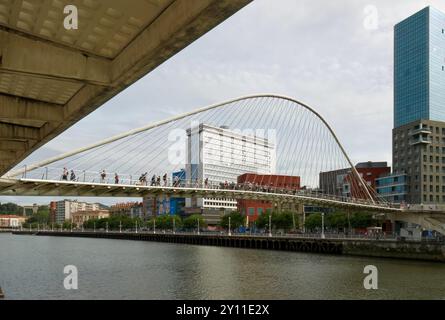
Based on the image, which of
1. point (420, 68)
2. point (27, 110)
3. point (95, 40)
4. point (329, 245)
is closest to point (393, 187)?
point (329, 245)

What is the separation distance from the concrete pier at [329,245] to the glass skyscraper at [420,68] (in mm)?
68510

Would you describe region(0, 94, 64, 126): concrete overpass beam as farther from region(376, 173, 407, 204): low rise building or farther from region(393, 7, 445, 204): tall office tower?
region(393, 7, 445, 204): tall office tower

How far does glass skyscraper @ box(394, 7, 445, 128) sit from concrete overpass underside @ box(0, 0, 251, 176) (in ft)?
422

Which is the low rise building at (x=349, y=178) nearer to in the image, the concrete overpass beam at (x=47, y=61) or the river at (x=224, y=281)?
the river at (x=224, y=281)

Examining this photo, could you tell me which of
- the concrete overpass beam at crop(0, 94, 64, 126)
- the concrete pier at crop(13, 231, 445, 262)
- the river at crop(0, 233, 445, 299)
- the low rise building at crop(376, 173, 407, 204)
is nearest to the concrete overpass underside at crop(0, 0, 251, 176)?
the concrete overpass beam at crop(0, 94, 64, 126)

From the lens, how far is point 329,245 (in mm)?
64062

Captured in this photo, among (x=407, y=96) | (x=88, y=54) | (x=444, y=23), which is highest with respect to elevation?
(x=444, y=23)

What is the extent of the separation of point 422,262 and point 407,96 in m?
94.7

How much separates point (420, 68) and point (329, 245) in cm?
8483

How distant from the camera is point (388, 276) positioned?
118ft

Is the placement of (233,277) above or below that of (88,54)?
below

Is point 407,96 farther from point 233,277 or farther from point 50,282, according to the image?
point 50,282

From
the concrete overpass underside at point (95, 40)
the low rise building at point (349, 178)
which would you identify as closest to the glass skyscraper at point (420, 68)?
the low rise building at point (349, 178)

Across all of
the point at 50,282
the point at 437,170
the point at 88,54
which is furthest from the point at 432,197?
the point at 88,54
